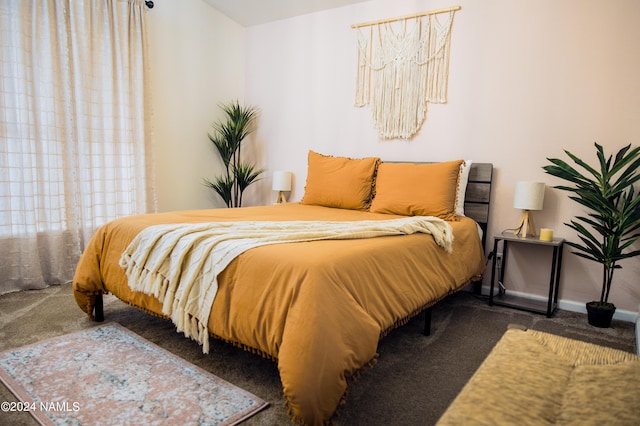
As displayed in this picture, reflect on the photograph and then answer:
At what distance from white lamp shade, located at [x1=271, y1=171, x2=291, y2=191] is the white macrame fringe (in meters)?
1.04

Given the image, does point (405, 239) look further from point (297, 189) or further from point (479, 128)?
point (297, 189)

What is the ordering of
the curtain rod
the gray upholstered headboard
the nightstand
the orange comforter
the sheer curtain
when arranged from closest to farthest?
the orange comforter, the nightstand, the sheer curtain, the gray upholstered headboard, the curtain rod

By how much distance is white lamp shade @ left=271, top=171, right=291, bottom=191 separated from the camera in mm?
4184

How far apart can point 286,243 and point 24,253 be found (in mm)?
2335

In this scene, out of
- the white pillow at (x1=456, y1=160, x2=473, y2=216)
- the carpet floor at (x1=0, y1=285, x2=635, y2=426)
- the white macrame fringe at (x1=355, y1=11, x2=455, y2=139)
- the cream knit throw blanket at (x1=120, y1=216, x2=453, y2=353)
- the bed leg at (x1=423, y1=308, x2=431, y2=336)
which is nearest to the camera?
the carpet floor at (x1=0, y1=285, x2=635, y2=426)

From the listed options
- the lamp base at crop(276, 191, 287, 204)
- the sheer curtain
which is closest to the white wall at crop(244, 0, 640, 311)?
the lamp base at crop(276, 191, 287, 204)

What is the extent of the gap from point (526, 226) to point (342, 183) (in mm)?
1434

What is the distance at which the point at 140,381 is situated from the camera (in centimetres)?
176

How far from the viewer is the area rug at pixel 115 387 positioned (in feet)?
4.98

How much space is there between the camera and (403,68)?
11.8 feet

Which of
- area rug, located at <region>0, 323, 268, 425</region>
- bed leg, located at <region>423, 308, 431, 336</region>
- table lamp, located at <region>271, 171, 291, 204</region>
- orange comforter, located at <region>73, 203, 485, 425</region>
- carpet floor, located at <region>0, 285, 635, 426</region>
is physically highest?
table lamp, located at <region>271, 171, 291, 204</region>

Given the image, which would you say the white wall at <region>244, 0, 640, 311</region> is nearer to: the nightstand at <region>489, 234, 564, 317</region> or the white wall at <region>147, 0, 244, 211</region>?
the nightstand at <region>489, 234, 564, 317</region>

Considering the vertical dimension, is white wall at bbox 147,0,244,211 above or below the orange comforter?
above

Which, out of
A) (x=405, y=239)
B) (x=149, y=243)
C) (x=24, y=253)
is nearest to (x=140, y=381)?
(x=149, y=243)
